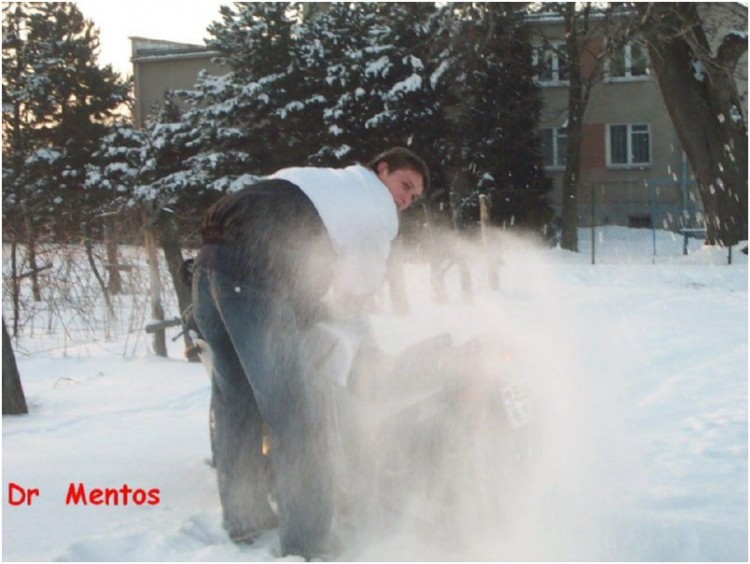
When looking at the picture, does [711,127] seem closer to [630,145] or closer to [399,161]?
[630,145]

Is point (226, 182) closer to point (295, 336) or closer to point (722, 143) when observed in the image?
point (722, 143)

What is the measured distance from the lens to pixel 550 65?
3534 cm

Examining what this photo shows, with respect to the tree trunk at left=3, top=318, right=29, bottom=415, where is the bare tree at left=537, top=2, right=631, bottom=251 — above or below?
above

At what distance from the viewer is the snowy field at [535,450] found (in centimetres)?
406

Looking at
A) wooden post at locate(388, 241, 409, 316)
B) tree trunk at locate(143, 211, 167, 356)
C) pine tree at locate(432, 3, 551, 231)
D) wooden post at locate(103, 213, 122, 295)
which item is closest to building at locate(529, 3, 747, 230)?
pine tree at locate(432, 3, 551, 231)

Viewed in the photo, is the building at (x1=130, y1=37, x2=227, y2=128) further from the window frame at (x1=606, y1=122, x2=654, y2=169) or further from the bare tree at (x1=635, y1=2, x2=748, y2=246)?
the bare tree at (x1=635, y1=2, x2=748, y2=246)

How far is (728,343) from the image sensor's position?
945cm

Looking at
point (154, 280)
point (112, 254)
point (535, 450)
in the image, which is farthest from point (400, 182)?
point (112, 254)

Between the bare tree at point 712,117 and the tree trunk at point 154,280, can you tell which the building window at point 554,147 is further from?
the tree trunk at point 154,280

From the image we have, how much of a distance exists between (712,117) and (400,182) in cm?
1910

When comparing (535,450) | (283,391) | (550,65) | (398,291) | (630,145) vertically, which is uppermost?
(550,65)

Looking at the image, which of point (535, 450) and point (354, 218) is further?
point (535, 450)

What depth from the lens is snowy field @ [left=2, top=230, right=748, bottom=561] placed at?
13.3ft

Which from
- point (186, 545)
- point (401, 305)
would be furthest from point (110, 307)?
point (186, 545)
